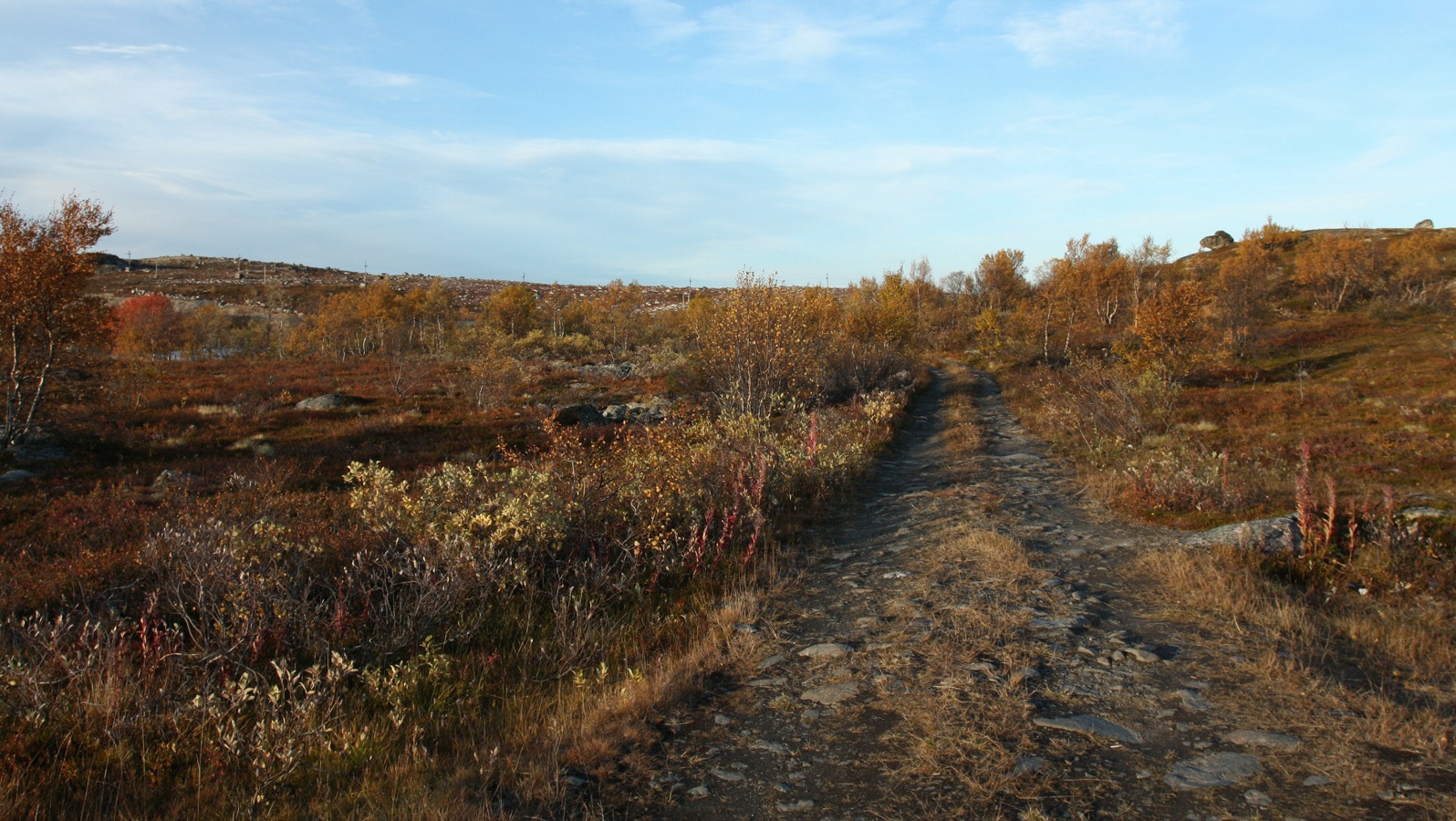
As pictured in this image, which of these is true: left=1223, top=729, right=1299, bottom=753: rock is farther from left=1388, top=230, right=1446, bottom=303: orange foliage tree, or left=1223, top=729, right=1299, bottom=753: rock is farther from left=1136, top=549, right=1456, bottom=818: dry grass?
left=1388, top=230, right=1446, bottom=303: orange foliage tree

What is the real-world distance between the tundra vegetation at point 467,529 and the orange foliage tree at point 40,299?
0.07 meters

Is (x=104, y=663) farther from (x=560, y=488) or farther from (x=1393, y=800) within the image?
(x=1393, y=800)

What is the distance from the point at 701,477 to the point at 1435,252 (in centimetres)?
8349

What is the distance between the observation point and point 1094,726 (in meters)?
3.48

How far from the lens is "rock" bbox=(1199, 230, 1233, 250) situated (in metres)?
96.8

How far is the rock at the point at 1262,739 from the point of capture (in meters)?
3.22

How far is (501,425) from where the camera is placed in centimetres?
2019

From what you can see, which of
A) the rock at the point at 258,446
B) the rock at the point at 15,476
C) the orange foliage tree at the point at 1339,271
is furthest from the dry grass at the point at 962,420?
the orange foliage tree at the point at 1339,271

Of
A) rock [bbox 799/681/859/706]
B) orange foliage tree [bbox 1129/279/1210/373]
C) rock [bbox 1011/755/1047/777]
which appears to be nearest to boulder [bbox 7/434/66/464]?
rock [bbox 799/681/859/706]

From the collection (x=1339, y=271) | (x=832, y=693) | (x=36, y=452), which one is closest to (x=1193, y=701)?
(x=832, y=693)

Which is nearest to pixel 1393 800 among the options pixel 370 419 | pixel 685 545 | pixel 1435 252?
pixel 685 545

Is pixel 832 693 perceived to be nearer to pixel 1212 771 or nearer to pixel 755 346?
pixel 1212 771

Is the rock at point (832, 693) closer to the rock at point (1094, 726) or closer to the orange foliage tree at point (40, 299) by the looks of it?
the rock at point (1094, 726)

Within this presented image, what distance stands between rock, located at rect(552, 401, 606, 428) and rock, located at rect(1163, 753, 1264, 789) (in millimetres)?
17458
